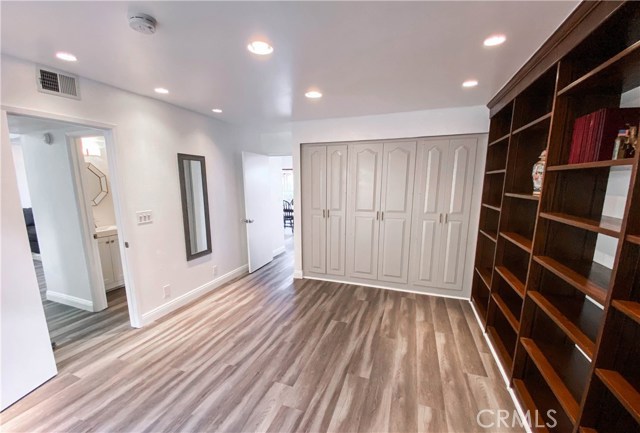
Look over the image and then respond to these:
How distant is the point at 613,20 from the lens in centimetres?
108

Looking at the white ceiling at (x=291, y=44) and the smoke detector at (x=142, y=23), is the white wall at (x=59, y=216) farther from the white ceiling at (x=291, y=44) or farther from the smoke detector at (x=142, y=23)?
the smoke detector at (x=142, y=23)

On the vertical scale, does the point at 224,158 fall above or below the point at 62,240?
above

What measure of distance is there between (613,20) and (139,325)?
13.1ft

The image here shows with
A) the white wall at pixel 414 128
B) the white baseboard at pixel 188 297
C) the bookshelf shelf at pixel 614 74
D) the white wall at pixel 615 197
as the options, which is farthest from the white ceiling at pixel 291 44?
the white baseboard at pixel 188 297

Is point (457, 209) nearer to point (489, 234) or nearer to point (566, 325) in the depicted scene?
point (489, 234)

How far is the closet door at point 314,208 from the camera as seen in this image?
3.53m

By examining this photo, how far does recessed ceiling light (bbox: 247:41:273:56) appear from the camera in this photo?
1480 mm

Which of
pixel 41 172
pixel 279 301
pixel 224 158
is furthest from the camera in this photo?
pixel 224 158

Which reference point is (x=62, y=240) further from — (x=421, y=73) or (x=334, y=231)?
(x=421, y=73)

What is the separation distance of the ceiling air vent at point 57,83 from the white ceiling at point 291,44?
0.09 meters

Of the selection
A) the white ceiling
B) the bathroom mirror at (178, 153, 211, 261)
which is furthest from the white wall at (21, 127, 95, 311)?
the white ceiling

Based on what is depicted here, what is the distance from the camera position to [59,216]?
2.83m

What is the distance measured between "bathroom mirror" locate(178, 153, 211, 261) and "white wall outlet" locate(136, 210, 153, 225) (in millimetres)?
403

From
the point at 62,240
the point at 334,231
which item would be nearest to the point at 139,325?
the point at 62,240
